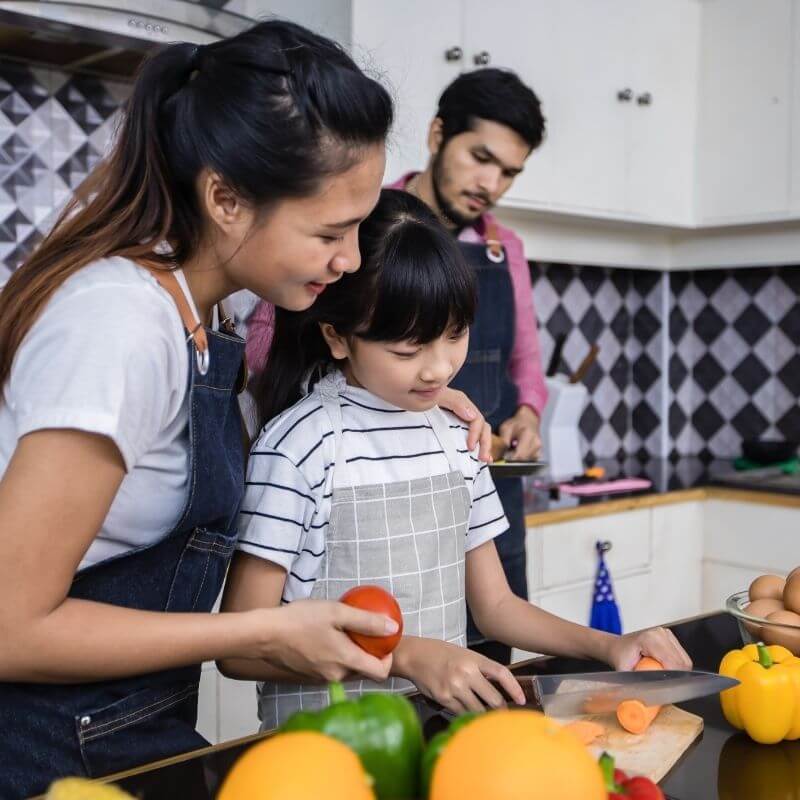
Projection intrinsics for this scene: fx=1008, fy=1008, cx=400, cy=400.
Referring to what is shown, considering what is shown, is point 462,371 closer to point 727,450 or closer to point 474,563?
point 474,563

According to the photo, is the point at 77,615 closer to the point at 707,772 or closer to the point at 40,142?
the point at 707,772

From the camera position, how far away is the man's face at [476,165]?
1799 millimetres

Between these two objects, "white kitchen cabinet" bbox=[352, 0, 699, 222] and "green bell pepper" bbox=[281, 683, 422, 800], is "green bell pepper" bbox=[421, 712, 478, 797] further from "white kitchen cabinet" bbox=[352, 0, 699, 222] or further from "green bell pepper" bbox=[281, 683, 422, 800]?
"white kitchen cabinet" bbox=[352, 0, 699, 222]

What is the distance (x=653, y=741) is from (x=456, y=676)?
0.18 m

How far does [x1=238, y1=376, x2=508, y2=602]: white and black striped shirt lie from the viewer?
1.08 metres

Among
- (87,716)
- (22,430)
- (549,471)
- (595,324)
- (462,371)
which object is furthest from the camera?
(595,324)

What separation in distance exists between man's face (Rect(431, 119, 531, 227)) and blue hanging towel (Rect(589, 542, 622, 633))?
1055 millimetres

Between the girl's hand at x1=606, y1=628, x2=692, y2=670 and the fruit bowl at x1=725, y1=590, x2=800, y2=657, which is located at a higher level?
the fruit bowl at x1=725, y1=590, x2=800, y2=657

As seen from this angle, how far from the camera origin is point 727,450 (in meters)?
3.28

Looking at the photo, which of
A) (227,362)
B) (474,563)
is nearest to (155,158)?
(227,362)

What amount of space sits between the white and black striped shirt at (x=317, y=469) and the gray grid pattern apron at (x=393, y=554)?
1 cm

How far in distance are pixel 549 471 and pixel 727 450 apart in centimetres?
76

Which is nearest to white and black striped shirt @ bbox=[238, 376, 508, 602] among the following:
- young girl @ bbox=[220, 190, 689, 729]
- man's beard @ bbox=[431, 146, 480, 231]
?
young girl @ bbox=[220, 190, 689, 729]

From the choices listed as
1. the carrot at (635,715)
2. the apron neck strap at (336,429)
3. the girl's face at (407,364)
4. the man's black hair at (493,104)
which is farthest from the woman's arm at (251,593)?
the man's black hair at (493,104)
